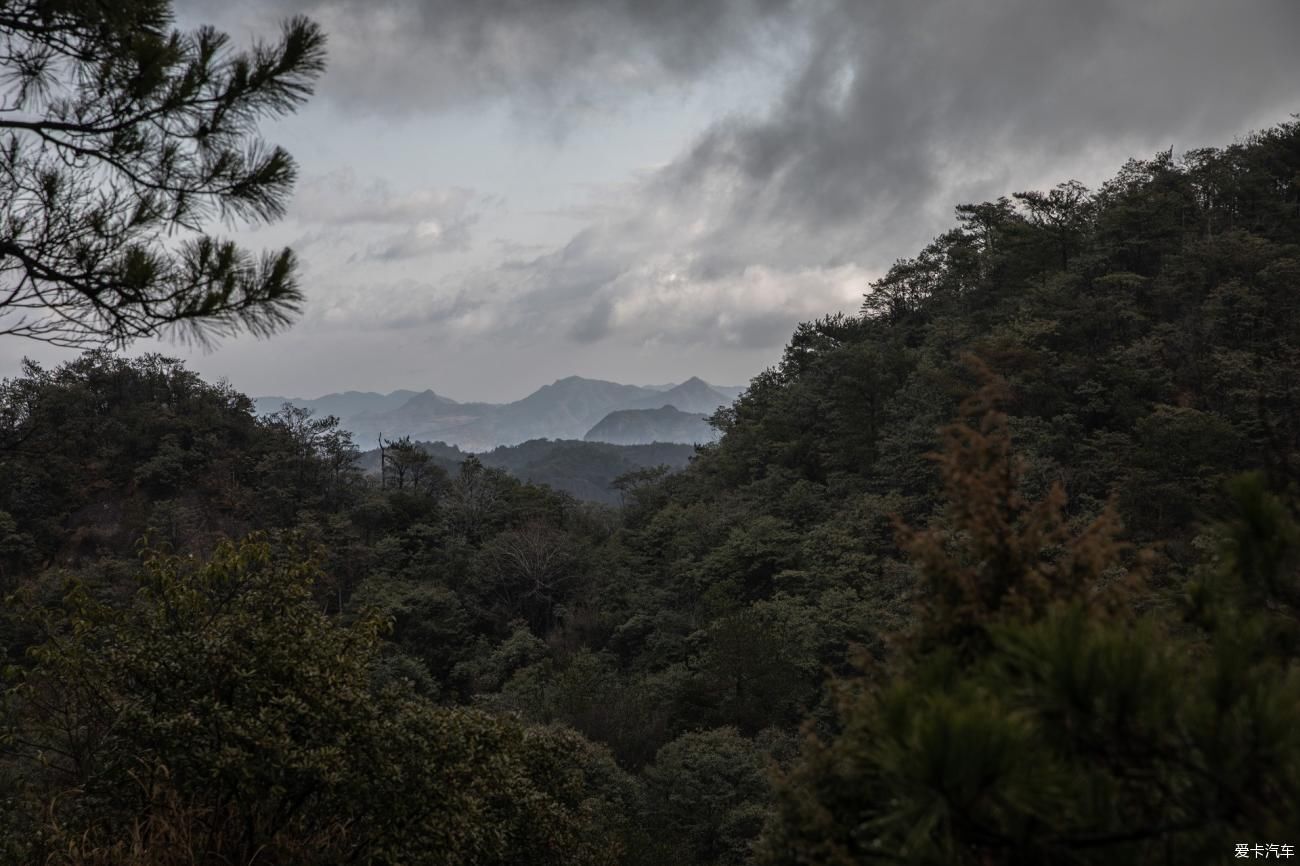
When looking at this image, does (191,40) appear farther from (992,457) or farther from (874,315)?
(874,315)

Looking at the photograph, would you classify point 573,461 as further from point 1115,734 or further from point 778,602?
point 1115,734

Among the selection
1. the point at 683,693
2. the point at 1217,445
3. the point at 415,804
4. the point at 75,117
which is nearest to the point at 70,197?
the point at 75,117

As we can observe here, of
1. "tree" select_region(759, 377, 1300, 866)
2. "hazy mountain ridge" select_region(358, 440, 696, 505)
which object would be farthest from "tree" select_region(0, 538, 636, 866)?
"hazy mountain ridge" select_region(358, 440, 696, 505)

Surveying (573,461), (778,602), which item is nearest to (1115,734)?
(778,602)

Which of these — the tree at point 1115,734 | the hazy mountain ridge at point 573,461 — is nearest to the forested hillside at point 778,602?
the tree at point 1115,734

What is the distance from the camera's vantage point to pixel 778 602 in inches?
671

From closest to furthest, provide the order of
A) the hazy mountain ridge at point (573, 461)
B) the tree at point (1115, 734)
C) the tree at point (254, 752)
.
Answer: the tree at point (1115, 734), the tree at point (254, 752), the hazy mountain ridge at point (573, 461)

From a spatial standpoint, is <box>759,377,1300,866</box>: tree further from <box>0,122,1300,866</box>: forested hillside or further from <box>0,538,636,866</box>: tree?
<box>0,538,636,866</box>: tree

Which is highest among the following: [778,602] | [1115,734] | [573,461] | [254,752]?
[573,461]

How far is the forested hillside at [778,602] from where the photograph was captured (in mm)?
1398

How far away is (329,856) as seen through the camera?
431cm

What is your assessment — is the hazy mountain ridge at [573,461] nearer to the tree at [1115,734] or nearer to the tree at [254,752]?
the tree at [254,752]

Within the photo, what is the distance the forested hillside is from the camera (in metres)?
1.40

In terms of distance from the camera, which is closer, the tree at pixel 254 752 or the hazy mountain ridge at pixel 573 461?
the tree at pixel 254 752
